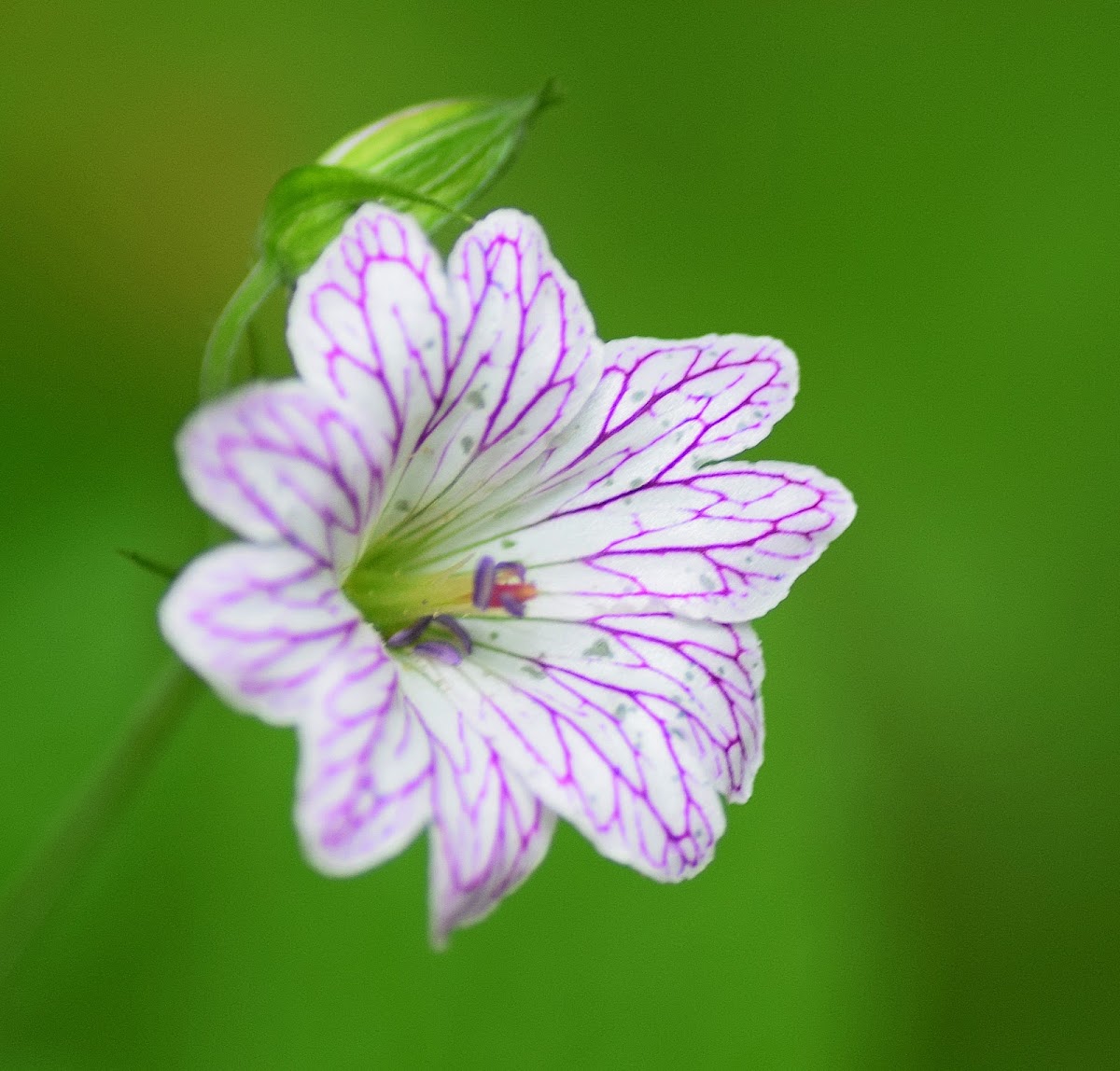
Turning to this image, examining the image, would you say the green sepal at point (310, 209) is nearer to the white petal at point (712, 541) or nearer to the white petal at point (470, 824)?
the white petal at point (712, 541)

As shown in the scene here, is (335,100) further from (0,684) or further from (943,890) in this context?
(943,890)

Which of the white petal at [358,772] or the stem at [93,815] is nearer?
the white petal at [358,772]

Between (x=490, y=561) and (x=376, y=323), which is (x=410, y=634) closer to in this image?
(x=490, y=561)

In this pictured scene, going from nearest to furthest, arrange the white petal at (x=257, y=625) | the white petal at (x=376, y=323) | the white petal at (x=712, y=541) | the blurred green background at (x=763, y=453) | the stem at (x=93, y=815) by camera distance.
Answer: the white petal at (x=257, y=625)
the white petal at (x=376, y=323)
the white petal at (x=712, y=541)
the stem at (x=93, y=815)
the blurred green background at (x=763, y=453)

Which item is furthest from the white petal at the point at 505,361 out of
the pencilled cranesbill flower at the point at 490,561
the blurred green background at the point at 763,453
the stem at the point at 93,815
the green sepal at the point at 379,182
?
the blurred green background at the point at 763,453

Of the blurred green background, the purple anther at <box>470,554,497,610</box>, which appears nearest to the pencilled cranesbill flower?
the purple anther at <box>470,554,497,610</box>

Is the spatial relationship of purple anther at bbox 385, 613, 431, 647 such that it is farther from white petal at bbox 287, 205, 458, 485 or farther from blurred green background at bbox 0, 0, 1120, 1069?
blurred green background at bbox 0, 0, 1120, 1069

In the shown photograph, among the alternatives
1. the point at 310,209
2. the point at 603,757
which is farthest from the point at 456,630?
the point at 310,209
